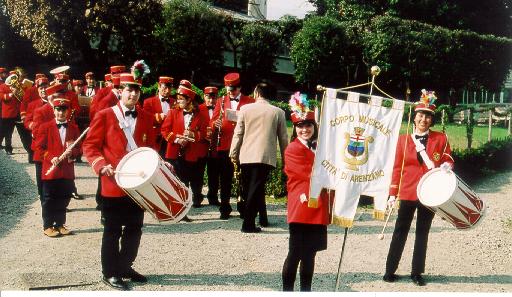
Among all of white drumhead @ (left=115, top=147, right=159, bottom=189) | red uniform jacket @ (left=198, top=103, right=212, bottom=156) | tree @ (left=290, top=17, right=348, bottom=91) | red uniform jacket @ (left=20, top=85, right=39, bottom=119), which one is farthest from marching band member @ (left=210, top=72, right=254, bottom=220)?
tree @ (left=290, top=17, right=348, bottom=91)

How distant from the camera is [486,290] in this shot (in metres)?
6.07

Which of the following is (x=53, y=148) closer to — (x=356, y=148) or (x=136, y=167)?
(x=136, y=167)

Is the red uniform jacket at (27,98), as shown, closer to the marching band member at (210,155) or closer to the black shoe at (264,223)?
the marching band member at (210,155)

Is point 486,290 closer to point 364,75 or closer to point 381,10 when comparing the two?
point 364,75

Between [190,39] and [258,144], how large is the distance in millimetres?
16829

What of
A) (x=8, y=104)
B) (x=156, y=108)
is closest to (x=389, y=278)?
(x=156, y=108)

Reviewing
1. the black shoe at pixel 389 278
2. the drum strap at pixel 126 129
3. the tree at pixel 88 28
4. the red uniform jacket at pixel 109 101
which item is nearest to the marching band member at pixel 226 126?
the red uniform jacket at pixel 109 101

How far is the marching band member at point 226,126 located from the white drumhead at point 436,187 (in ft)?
11.2

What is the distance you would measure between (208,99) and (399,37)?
14464 millimetres

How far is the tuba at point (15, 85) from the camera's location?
43.0 ft

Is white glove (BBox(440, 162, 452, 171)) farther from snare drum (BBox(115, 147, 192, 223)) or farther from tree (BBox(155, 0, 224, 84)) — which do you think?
tree (BBox(155, 0, 224, 84))

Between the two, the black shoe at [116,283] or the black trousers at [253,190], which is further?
the black trousers at [253,190]

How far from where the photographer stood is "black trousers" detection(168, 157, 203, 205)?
29.7 ft
